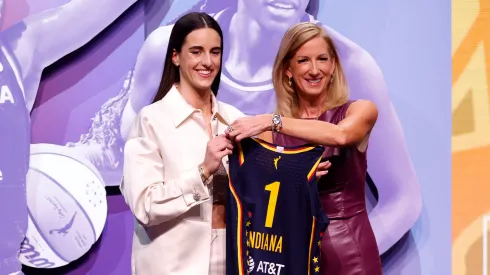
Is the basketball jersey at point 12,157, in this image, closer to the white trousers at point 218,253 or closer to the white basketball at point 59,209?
the white basketball at point 59,209

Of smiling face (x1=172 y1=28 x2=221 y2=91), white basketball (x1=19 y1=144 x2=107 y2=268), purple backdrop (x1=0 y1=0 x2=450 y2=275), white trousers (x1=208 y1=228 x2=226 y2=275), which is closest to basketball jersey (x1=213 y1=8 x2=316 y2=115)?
purple backdrop (x1=0 y1=0 x2=450 y2=275)

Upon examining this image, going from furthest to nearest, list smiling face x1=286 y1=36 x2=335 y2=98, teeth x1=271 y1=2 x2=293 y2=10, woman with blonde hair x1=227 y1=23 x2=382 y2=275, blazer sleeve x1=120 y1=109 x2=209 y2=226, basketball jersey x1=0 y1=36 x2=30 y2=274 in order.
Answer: teeth x1=271 y1=2 x2=293 y2=10 < basketball jersey x1=0 y1=36 x2=30 y2=274 < smiling face x1=286 y1=36 x2=335 y2=98 < woman with blonde hair x1=227 y1=23 x2=382 y2=275 < blazer sleeve x1=120 y1=109 x2=209 y2=226

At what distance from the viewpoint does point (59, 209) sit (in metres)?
2.99

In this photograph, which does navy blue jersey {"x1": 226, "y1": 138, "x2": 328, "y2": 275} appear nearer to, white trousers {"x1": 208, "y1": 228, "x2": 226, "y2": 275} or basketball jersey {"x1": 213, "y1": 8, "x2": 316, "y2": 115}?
white trousers {"x1": 208, "y1": 228, "x2": 226, "y2": 275}

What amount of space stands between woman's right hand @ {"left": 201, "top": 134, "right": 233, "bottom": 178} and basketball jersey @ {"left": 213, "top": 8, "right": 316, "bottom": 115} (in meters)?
1.14

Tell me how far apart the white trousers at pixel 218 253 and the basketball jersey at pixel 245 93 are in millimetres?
1115

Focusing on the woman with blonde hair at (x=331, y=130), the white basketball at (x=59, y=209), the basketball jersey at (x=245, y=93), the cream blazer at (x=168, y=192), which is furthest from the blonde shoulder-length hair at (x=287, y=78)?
the white basketball at (x=59, y=209)

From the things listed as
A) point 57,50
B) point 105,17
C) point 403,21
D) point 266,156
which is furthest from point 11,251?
point 403,21

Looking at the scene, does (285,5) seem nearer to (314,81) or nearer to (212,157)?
(314,81)

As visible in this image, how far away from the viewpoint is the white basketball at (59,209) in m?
2.98

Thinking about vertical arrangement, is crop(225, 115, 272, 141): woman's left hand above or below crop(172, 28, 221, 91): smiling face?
below

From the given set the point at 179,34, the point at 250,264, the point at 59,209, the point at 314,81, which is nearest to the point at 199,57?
the point at 179,34

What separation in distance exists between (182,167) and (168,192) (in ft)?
0.36

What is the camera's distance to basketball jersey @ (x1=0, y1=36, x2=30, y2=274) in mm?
2951
